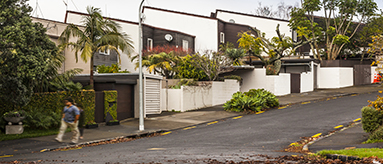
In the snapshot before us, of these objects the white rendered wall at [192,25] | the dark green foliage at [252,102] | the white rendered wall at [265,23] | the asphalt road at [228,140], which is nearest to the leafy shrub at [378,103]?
the asphalt road at [228,140]

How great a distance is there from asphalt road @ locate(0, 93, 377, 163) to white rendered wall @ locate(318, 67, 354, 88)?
12837 mm

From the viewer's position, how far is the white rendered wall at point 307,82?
34375 millimetres

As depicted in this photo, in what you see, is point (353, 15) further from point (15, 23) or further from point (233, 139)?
point (15, 23)

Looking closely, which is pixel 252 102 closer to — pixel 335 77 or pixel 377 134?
pixel 377 134

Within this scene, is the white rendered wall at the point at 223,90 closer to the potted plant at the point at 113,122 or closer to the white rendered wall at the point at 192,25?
the white rendered wall at the point at 192,25

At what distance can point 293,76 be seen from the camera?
110ft

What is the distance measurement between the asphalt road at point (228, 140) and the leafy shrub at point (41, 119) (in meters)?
4.11

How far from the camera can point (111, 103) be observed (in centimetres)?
2002

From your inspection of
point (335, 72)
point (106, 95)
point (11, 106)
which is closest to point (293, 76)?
point (335, 72)

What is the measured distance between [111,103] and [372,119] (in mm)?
12787

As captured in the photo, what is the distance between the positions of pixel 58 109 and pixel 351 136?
12.8 m

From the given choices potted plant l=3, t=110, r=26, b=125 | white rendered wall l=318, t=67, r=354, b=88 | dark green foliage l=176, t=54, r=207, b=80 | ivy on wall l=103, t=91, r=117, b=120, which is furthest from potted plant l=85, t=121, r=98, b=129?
white rendered wall l=318, t=67, r=354, b=88

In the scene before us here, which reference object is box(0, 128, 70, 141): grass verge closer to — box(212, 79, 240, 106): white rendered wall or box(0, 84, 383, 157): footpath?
box(0, 84, 383, 157): footpath

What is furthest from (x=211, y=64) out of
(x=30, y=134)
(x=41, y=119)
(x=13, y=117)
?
(x=13, y=117)
